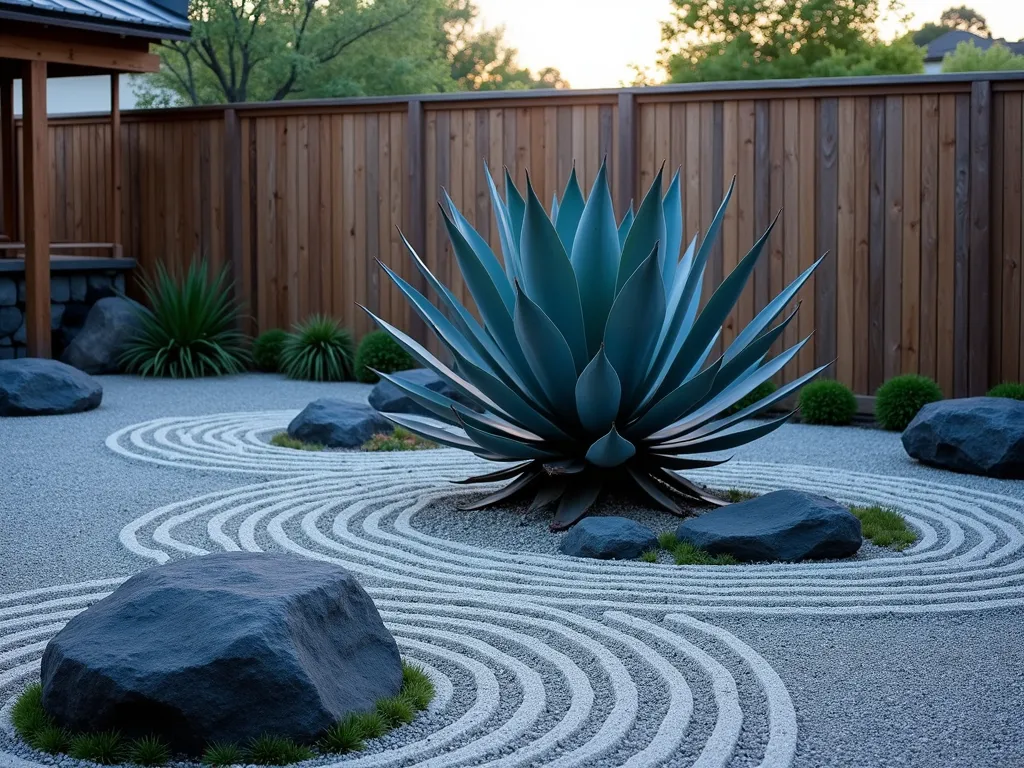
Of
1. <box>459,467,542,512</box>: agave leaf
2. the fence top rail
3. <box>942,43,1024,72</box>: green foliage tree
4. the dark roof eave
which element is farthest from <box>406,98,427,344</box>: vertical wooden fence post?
<box>942,43,1024,72</box>: green foliage tree

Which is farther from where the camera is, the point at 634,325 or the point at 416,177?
the point at 416,177

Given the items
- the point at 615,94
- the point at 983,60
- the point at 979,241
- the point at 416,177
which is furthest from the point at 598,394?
the point at 983,60

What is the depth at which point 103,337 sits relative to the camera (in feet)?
36.3

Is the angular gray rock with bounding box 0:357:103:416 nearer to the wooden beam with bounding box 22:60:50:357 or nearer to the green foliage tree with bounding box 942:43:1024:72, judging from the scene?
the wooden beam with bounding box 22:60:50:357

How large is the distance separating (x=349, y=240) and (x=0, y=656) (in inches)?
300

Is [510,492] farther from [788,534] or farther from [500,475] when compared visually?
[788,534]

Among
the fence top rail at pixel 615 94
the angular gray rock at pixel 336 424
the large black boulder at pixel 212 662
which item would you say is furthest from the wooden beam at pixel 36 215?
the large black boulder at pixel 212 662

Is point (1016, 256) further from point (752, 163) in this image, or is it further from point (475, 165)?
point (475, 165)

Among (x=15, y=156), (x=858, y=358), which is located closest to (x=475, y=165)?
(x=858, y=358)

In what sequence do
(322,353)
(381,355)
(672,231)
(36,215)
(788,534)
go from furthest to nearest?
(322,353)
(36,215)
(381,355)
(672,231)
(788,534)

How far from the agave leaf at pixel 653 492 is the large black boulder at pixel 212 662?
2.46 metres

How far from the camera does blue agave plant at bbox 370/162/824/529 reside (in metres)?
5.03

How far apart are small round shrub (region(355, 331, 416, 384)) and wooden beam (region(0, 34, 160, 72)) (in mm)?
3485

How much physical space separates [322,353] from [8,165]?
4.73 metres
